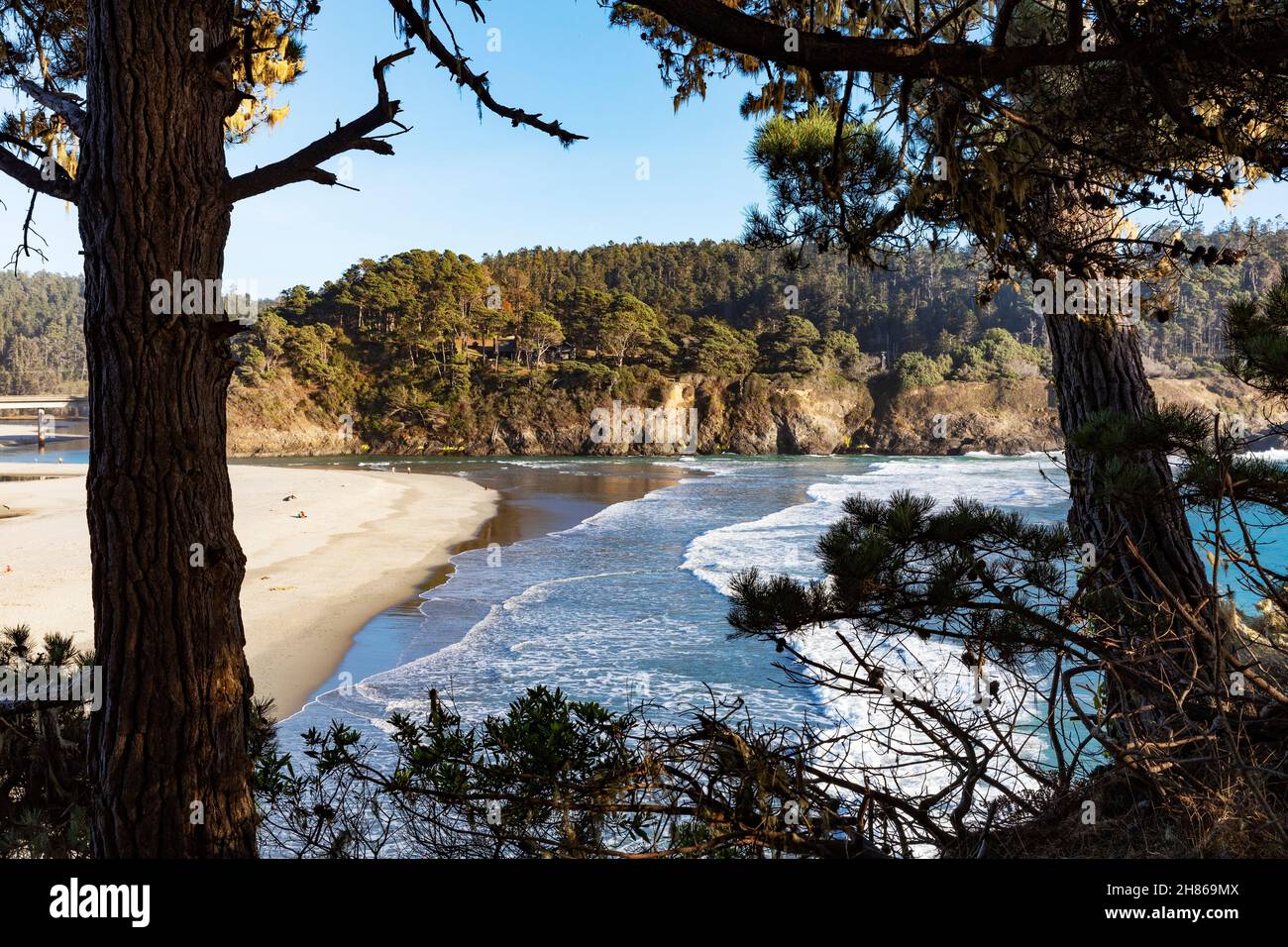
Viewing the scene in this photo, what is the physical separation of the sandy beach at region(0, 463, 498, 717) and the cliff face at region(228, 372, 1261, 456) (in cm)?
2451

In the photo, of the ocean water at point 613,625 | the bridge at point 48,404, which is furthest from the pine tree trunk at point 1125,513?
the bridge at point 48,404

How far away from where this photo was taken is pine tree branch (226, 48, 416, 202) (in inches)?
85.5

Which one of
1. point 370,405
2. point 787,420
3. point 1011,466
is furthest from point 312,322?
point 1011,466

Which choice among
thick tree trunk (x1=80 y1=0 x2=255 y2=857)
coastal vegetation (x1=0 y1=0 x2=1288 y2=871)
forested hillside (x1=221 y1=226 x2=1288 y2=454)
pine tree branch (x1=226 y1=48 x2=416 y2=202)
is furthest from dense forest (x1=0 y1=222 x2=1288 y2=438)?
thick tree trunk (x1=80 y1=0 x2=255 y2=857)

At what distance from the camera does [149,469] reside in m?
1.97

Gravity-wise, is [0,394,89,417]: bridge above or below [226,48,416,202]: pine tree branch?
above

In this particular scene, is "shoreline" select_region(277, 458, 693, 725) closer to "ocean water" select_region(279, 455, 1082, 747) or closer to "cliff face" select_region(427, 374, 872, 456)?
"ocean water" select_region(279, 455, 1082, 747)

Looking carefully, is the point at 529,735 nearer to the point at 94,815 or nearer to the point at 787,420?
the point at 94,815

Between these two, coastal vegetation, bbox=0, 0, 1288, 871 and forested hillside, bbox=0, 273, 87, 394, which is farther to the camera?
forested hillside, bbox=0, 273, 87, 394

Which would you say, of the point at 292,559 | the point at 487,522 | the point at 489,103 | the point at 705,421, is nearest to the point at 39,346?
the point at 705,421

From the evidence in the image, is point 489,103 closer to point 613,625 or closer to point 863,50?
point 863,50

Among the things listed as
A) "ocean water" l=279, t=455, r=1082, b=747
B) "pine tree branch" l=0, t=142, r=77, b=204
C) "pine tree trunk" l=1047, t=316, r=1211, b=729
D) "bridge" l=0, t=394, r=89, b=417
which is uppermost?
"bridge" l=0, t=394, r=89, b=417

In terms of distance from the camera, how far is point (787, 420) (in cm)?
5181
